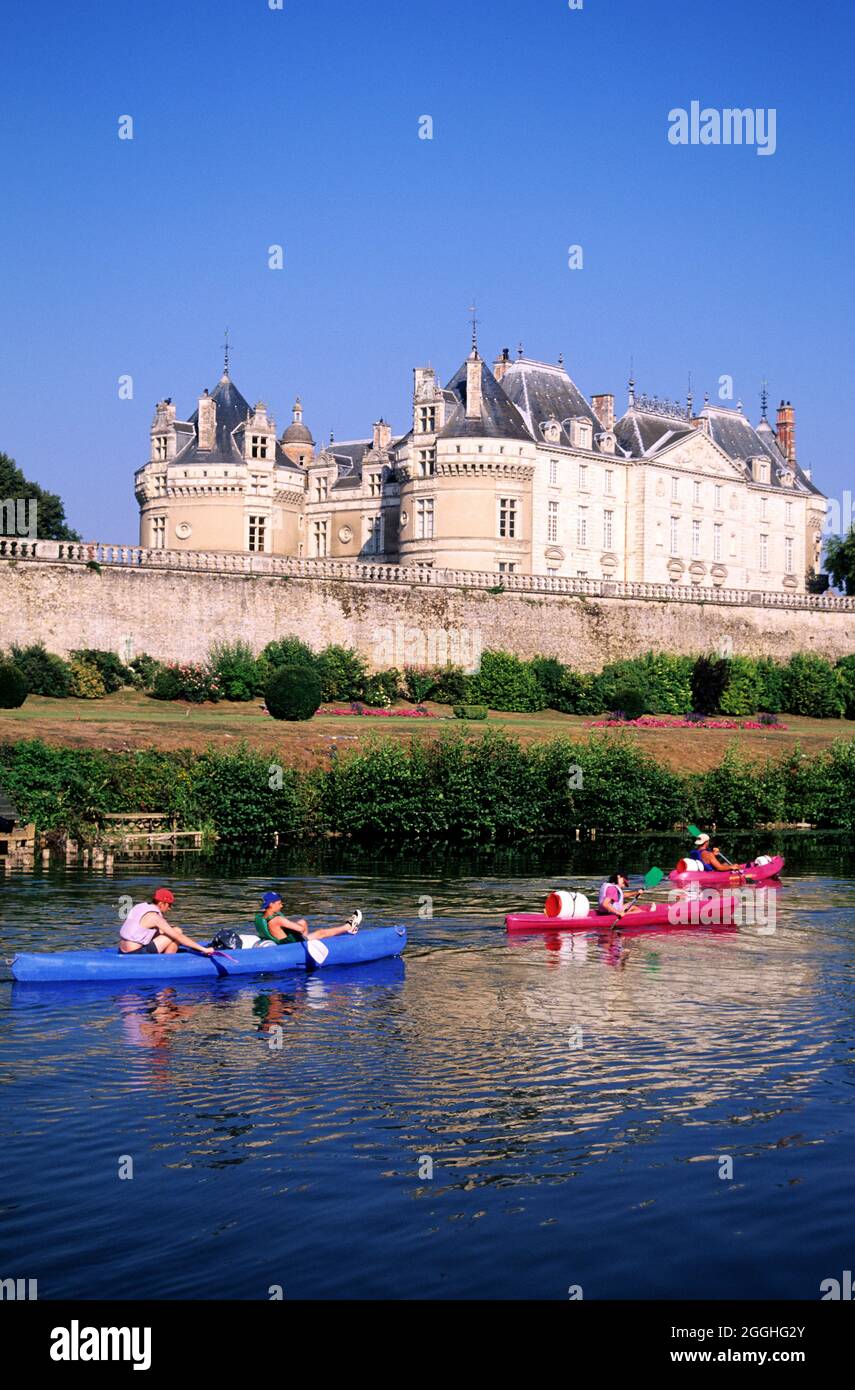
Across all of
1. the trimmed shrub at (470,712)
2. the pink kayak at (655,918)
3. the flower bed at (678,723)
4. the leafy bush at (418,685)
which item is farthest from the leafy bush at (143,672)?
the pink kayak at (655,918)

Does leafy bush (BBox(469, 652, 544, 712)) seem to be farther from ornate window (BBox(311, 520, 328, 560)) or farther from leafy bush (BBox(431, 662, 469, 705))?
ornate window (BBox(311, 520, 328, 560))

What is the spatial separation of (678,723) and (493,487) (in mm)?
14616

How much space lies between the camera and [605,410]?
73.7 metres

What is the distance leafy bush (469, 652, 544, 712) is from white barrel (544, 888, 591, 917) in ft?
98.7

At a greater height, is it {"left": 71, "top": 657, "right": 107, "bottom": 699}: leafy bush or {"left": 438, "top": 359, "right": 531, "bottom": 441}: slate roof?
{"left": 438, "top": 359, "right": 531, "bottom": 441}: slate roof

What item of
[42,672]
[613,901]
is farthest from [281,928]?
[42,672]

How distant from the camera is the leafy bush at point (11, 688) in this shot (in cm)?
4259

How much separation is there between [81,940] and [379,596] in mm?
35206

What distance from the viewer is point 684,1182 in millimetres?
13945

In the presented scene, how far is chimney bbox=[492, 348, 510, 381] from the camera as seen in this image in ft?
230

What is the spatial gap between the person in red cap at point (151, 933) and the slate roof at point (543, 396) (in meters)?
48.0

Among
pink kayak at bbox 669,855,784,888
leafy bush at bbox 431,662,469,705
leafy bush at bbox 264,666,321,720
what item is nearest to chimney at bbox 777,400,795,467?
leafy bush at bbox 431,662,469,705

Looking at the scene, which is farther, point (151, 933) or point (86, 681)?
point (86, 681)

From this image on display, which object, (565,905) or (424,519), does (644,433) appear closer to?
(424,519)
